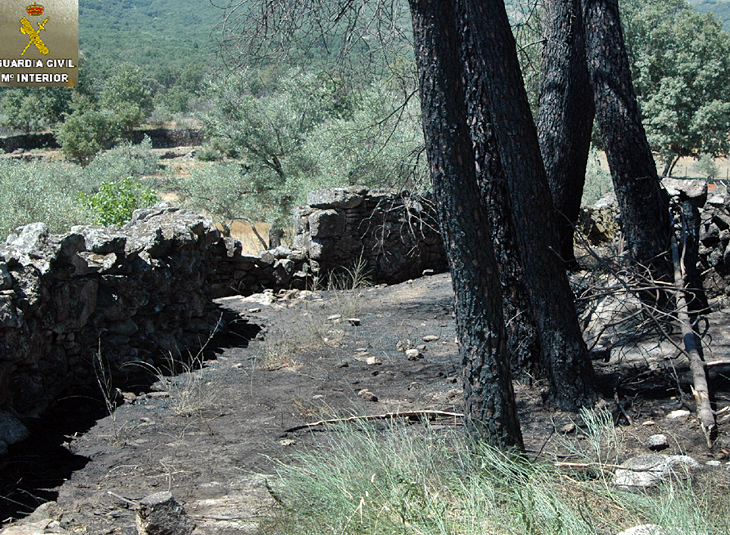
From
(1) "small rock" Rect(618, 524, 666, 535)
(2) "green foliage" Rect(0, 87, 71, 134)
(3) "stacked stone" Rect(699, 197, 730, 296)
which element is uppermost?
(2) "green foliage" Rect(0, 87, 71, 134)

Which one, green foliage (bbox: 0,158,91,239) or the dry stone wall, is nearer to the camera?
the dry stone wall

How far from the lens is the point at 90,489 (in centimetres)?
357

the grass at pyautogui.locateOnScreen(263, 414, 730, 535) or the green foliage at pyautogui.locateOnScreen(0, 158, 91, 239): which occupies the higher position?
the green foliage at pyautogui.locateOnScreen(0, 158, 91, 239)

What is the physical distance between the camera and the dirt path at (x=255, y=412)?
11.2ft

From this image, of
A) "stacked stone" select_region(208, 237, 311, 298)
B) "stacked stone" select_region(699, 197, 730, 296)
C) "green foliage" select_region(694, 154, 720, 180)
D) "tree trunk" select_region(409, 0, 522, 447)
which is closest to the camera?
"tree trunk" select_region(409, 0, 522, 447)

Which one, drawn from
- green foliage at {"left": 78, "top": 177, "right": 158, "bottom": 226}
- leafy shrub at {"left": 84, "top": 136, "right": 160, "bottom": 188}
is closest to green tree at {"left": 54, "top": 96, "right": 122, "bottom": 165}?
leafy shrub at {"left": 84, "top": 136, "right": 160, "bottom": 188}

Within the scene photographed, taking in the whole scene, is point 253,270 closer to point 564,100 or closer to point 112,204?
point 112,204

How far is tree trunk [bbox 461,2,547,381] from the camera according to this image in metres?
4.49

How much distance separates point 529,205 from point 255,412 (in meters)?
2.68

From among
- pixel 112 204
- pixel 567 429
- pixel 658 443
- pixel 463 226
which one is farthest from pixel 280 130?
pixel 658 443

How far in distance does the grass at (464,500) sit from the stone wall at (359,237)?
731cm

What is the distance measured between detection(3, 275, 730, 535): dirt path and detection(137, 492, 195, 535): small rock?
0.45 feet

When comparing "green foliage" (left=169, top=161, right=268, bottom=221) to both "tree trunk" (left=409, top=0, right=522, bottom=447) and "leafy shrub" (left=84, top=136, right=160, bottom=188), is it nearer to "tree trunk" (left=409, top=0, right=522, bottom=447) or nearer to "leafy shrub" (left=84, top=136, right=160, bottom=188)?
"leafy shrub" (left=84, top=136, right=160, bottom=188)

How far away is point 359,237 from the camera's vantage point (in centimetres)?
1064
